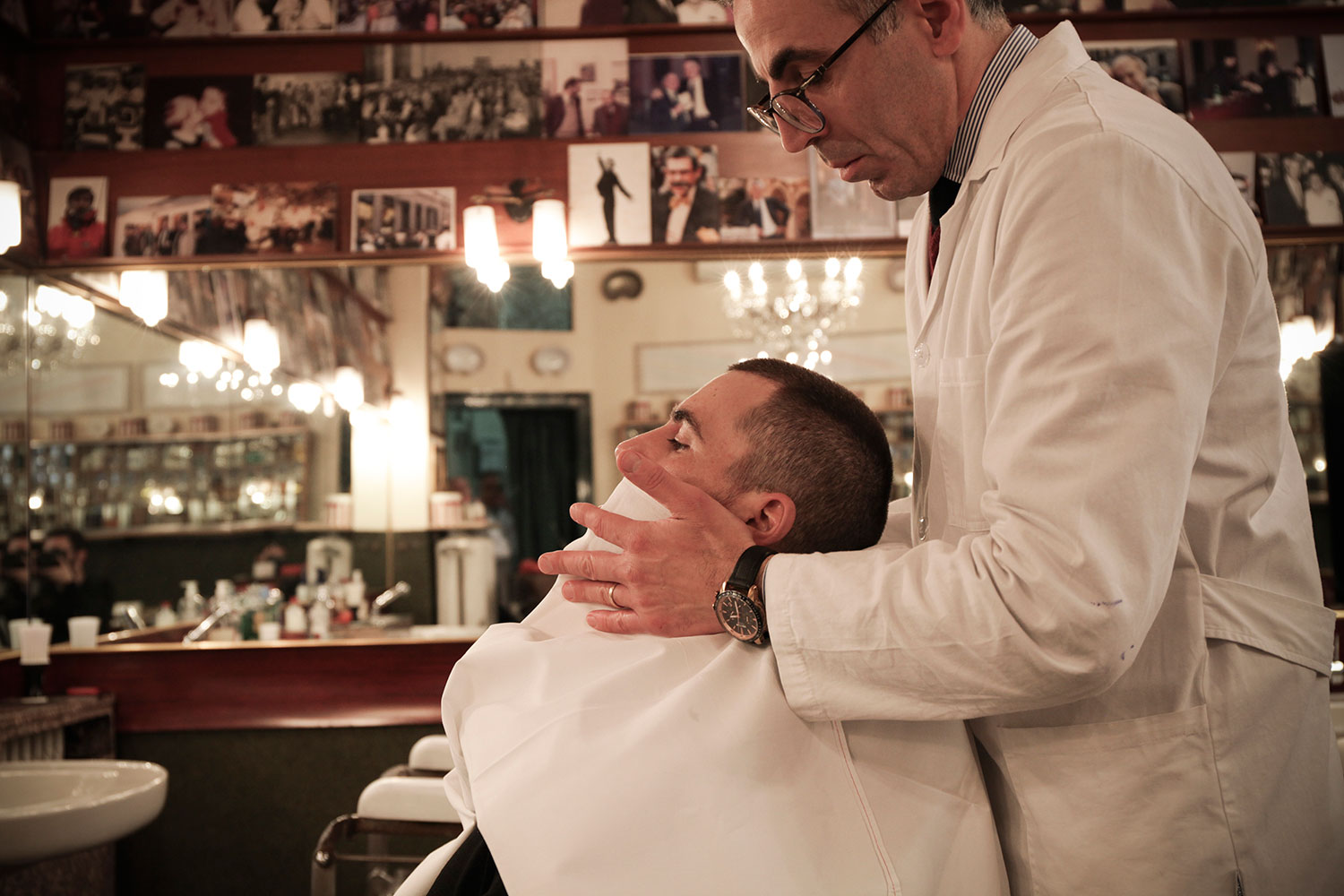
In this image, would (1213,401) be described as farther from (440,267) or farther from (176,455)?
(176,455)

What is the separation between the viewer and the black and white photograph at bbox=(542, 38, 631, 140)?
3502mm

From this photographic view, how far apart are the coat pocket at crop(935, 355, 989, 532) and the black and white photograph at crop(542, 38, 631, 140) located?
2683mm

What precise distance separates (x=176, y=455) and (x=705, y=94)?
7.86 feet

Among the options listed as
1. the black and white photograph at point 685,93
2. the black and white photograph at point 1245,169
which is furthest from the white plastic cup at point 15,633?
the black and white photograph at point 1245,169

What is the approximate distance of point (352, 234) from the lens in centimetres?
349

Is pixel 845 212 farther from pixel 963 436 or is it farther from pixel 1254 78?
pixel 963 436

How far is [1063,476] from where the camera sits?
80 cm

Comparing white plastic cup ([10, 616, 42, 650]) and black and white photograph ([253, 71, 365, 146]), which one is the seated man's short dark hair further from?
white plastic cup ([10, 616, 42, 650])

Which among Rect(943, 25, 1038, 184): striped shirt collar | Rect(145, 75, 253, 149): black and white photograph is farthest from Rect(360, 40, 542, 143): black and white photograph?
Rect(943, 25, 1038, 184): striped shirt collar

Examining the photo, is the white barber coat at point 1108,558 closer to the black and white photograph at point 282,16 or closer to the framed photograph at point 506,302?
the framed photograph at point 506,302

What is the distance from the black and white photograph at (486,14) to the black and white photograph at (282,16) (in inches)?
16.7

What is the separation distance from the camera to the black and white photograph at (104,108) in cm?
353

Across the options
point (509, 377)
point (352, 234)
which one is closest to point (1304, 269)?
point (509, 377)

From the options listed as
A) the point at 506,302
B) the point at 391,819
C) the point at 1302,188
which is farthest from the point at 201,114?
the point at 1302,188
